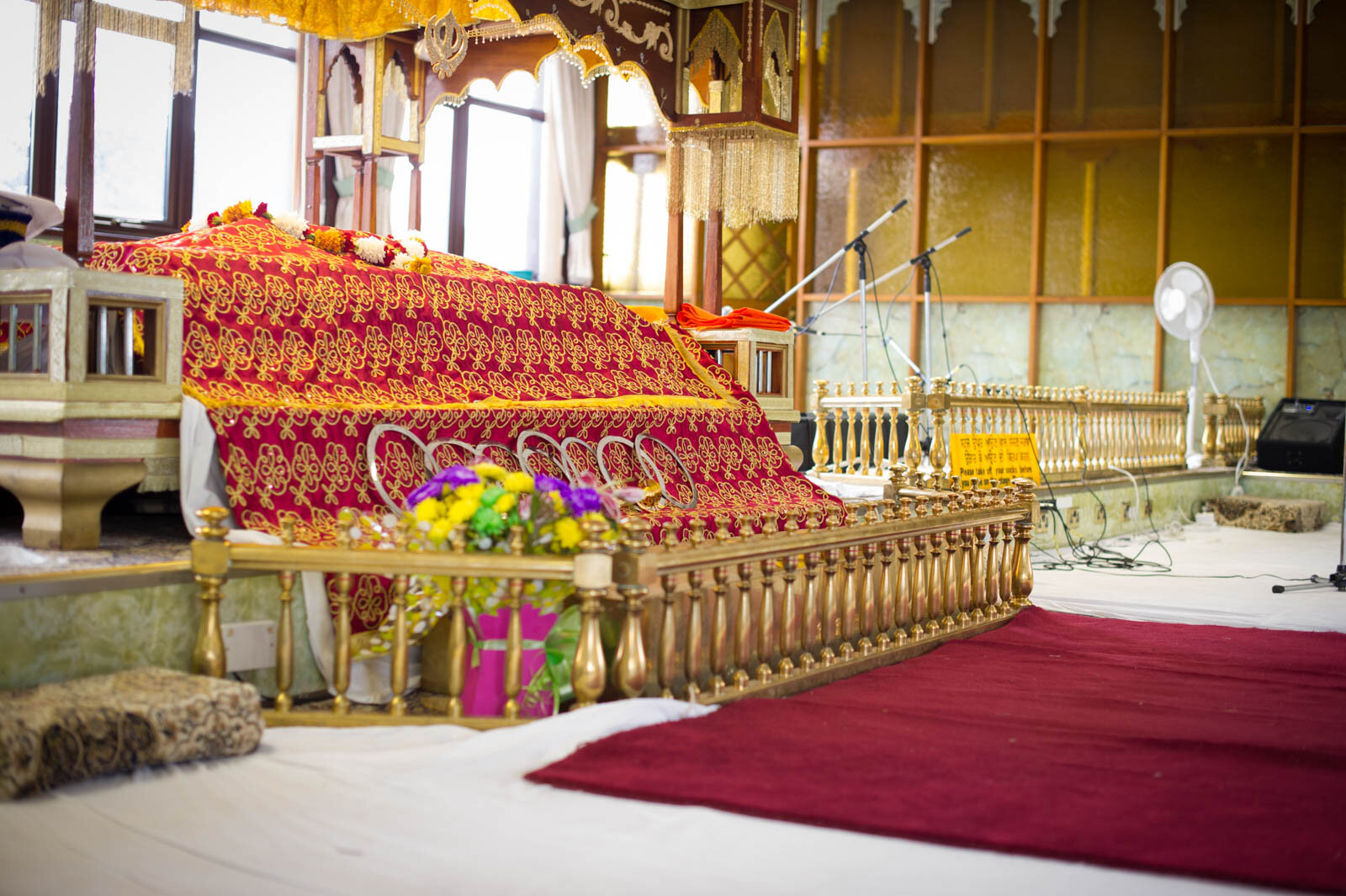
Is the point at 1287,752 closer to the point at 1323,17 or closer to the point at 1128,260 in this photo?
the point at 1128,260

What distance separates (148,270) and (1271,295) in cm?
1030

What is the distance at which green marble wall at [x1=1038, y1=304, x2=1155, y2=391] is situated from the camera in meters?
11.9

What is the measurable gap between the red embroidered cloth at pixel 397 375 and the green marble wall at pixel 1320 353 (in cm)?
761

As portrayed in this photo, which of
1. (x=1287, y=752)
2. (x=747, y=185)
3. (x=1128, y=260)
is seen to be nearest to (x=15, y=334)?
(x=1287, y=752)

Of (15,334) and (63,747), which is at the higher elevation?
(15,334)

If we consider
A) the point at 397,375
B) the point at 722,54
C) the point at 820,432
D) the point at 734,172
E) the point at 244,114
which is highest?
the point at 244,114

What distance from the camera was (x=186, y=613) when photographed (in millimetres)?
3037

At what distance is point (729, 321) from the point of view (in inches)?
252

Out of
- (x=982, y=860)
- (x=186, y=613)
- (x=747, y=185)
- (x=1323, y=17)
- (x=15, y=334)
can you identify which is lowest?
(x=982, y=860)

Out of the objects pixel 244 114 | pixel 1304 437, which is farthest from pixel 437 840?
pixel 1304 437

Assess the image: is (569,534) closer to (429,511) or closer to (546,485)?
(546,485)

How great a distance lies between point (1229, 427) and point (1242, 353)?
1.05 m

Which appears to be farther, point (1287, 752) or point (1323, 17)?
point (1323, 17)

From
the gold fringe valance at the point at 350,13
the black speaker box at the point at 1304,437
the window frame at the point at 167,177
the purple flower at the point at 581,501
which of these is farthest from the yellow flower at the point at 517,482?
the black speaker box at the point at 1304,437
